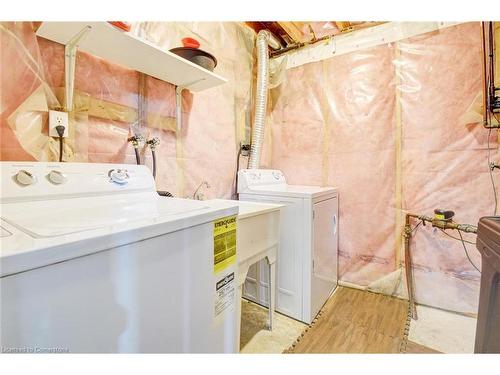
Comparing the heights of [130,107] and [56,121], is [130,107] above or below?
above

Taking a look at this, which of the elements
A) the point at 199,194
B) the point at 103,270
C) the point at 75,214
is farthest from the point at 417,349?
the point at 75,214

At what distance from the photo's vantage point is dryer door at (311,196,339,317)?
5.84 ft

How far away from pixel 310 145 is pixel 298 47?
99 cm

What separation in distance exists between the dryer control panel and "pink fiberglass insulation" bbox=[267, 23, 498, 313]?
0.90ft

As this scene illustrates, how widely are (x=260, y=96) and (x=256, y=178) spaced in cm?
76

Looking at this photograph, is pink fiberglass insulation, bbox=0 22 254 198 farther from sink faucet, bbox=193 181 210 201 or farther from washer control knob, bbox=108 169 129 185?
washer control knob, bbox=108 169 129 185

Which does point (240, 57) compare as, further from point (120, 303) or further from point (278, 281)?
point (120, 303)

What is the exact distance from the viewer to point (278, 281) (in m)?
1.87

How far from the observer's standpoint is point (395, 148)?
2020 mm

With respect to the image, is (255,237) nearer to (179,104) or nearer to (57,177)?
(57,177)

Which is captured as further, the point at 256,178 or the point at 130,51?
the point at 256,178

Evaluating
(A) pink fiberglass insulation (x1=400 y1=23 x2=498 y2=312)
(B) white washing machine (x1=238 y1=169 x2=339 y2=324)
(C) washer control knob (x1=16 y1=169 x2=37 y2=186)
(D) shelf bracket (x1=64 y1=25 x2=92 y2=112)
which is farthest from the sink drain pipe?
(C) washer control knob (x1=16 y1=169 x2=37 y2=186)

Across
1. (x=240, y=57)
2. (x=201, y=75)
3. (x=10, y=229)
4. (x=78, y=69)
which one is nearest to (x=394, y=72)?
(x=240, y=57)
